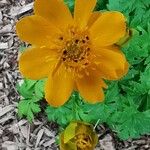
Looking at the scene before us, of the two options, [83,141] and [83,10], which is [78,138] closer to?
[83,141]

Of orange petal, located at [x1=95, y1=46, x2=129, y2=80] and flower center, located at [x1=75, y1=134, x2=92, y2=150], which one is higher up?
orange petal, located at [x1=95, y1=46, x2=129, y2=80]

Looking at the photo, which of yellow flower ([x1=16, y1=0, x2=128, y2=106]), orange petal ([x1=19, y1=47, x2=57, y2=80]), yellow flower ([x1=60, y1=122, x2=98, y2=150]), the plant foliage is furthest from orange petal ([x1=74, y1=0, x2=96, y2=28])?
the plant foliage

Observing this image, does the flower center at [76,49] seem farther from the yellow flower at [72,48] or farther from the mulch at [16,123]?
the mulch at [16,123]

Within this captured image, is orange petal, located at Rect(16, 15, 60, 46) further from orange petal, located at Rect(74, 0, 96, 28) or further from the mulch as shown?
the mulch

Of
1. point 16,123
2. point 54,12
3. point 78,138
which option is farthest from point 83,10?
point 16,123

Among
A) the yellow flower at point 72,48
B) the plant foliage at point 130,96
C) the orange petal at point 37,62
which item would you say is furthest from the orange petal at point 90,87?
the plant foliage at point 130,96
